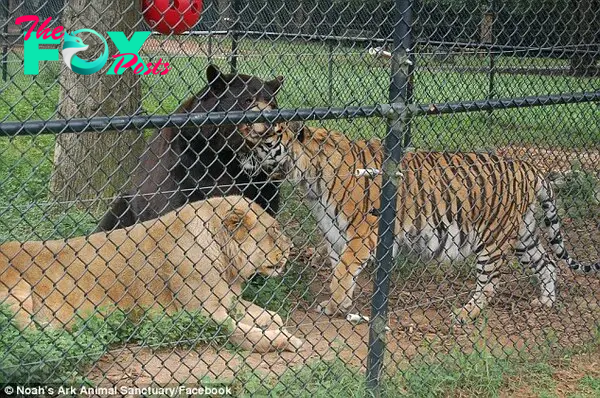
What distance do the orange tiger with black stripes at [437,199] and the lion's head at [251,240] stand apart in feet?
2.82

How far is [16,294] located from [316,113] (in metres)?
1.88

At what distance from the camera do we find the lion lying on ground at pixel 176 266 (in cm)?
452

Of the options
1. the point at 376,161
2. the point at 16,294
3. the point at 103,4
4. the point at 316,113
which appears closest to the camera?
the point at 316,113

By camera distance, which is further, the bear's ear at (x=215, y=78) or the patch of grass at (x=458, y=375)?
the bear's ear at (x=215, y=78)

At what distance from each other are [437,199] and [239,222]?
191 cm

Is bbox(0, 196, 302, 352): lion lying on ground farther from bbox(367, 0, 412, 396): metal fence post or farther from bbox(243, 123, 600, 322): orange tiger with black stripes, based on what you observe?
bbox(243, 123, 600, 322): orange tiger with black stripes

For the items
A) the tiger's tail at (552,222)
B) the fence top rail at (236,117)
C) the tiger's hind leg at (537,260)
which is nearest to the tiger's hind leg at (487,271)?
the tiger's hind leg at (537,260)

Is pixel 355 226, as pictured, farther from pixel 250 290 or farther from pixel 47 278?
pixel 47 278

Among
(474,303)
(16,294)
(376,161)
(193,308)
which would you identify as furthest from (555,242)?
(16,294)

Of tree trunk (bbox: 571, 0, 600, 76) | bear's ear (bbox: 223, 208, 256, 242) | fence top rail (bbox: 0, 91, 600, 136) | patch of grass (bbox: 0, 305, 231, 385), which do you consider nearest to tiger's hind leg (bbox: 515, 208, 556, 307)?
tree trunk (bbox: 571, 0, 600, 76)

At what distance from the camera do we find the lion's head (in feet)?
16.1

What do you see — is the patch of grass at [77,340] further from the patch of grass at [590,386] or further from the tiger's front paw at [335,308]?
the patch of grass at [590,386]

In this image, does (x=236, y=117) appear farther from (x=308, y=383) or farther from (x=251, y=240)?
(x=251, y=240)

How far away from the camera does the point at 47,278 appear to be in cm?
445
